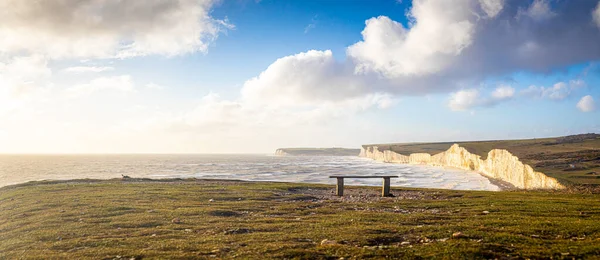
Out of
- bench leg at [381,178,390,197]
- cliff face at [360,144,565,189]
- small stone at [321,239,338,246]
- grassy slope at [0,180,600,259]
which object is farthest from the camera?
cliff face at [360,144,565,189]

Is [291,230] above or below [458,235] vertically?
below

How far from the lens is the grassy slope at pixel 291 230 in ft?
44.5

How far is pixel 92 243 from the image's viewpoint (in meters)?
16.9

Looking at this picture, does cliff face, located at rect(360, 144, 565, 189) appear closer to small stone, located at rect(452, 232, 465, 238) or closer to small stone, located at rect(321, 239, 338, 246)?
small stone, located at rect(452, 232, 465, 238)

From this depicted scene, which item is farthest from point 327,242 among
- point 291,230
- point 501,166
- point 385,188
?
point 501,166

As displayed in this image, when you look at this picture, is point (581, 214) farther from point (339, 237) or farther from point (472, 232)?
point (339, 237)

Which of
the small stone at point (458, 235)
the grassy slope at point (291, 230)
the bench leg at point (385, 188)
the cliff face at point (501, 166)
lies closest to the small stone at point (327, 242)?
the grassy slope at point (291, 230)

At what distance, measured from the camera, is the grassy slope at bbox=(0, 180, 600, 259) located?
534 inches

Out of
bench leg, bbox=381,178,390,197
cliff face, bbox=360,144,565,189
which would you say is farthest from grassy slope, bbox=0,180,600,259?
cliff face, bbox=360,144,565,189

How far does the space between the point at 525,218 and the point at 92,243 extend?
957 inches

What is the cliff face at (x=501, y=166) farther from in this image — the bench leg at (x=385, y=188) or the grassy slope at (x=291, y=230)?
Answer: the grassy slope at (x=291, y=230)

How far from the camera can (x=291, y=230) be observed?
18.6 meters

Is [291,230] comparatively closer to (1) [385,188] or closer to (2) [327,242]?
(2) [327,242]

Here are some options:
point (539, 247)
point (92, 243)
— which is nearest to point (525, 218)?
point (539, 247)
